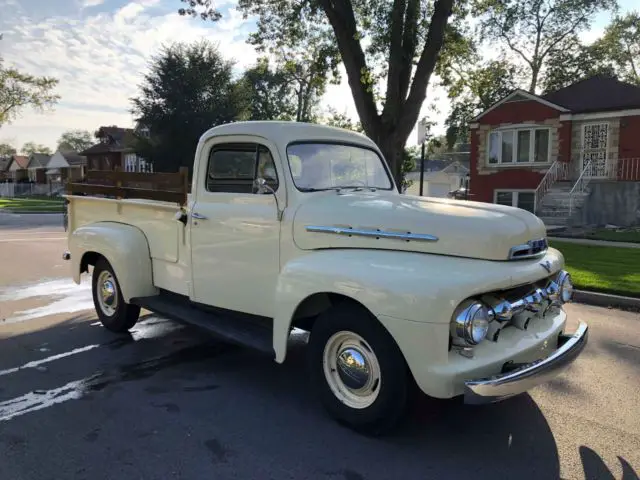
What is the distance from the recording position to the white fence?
52875 mm

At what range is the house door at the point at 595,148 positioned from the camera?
21406 mm

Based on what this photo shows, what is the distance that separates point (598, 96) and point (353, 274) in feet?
76.3

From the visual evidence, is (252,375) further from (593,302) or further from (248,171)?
(593,302)

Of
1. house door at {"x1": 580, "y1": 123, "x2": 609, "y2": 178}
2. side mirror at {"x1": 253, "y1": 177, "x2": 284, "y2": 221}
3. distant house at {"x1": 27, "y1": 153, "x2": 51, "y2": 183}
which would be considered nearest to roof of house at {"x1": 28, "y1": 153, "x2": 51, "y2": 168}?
distant house at {"x1": 27, "y1": 153, "x2": 51, "y2": 183}

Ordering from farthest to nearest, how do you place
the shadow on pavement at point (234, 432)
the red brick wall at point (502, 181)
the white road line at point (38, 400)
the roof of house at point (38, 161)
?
the roof of house at point (38, 161)
the red brick wall at point (502, 181)
the white road line at point (38, 400)
the shadow on pavement at point (234, 432)

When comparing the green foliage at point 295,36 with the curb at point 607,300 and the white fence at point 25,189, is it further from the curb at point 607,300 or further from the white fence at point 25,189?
the white fence at point 25,189

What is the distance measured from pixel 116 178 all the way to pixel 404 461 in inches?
175

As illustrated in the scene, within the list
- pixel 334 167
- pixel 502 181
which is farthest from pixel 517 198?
pixel 334 167

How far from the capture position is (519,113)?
77.6 ft

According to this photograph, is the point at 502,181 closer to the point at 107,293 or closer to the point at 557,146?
the point at 557,146

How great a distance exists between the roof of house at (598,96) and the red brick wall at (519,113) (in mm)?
664

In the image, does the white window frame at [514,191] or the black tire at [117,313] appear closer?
the black tire at [117,313]

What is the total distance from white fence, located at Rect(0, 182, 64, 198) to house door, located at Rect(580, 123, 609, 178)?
4832 cm

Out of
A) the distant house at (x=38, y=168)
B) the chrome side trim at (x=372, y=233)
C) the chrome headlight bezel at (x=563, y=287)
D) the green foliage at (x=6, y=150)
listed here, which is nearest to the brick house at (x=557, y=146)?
the chrome headlight bezel at (x=563, y=287)
